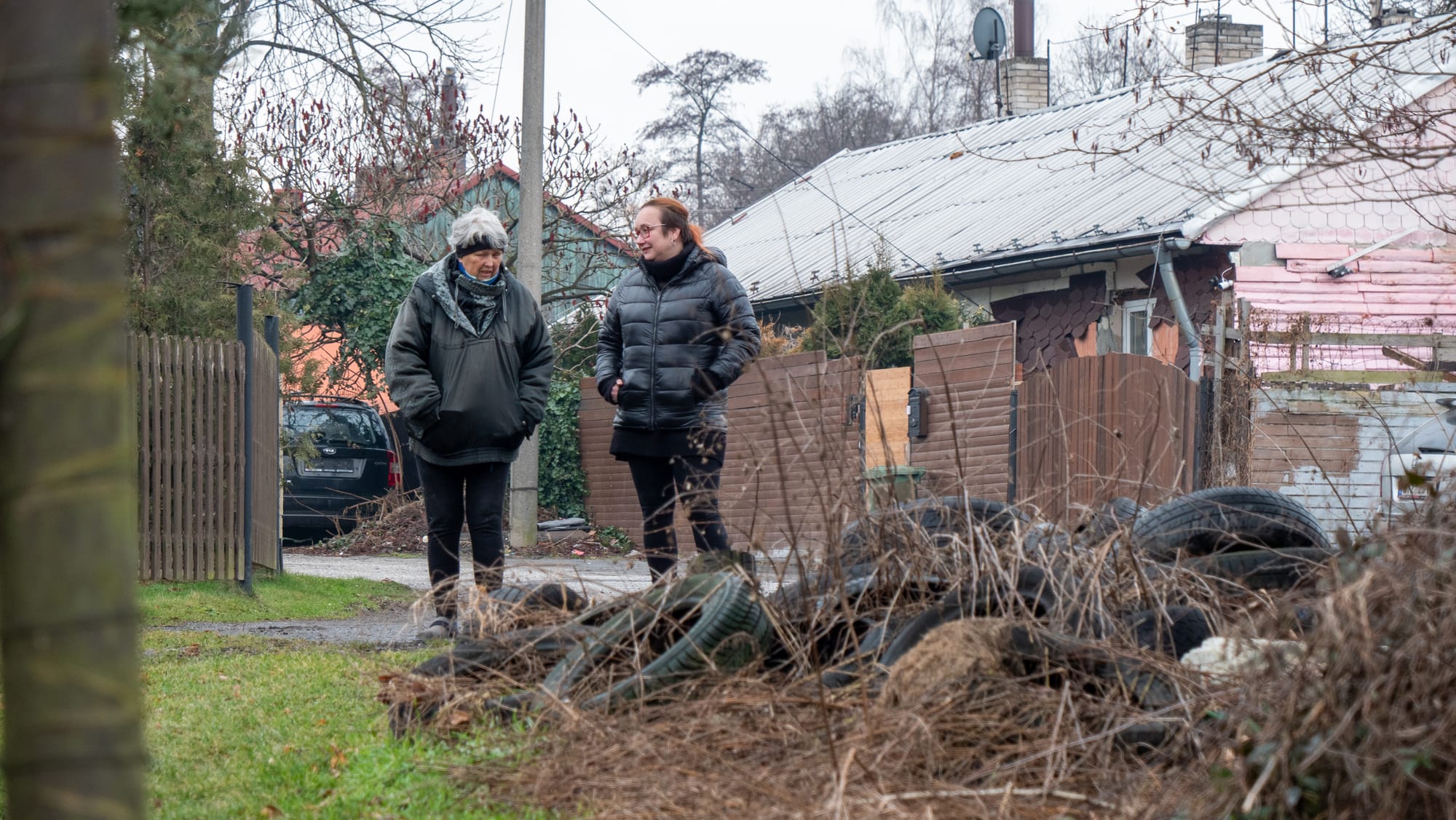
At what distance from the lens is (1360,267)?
52.6 ft

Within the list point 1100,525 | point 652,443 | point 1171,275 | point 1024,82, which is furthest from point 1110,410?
point 1024,82

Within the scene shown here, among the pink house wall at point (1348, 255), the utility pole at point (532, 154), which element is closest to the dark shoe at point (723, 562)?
the utility pole at point (532, 154)

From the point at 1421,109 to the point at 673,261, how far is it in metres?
3.16

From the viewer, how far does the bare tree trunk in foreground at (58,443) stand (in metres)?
1.21

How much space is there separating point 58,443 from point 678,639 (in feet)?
10.3

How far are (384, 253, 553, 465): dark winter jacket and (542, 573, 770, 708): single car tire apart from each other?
220cm

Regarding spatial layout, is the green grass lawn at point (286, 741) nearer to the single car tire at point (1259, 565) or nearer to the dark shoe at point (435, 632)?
the dark shoe at point (435, 632)

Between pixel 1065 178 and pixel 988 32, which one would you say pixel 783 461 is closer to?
pixel 1065 178

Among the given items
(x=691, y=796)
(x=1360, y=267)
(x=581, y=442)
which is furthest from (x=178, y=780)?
(x=1360, y=267)

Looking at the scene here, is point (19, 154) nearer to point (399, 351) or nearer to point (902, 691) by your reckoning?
point (902, 691)

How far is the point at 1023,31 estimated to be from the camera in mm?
29359

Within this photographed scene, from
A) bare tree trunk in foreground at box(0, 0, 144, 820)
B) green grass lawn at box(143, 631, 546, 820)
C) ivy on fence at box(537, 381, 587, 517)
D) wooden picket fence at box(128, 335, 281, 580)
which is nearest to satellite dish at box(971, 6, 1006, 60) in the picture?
ivy on fence at box(537, 381, 587, 517)

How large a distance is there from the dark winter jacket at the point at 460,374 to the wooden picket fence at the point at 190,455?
3373 mm

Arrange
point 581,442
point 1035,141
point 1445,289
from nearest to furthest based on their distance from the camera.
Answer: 1. point 1445,289
2. point 581,442
3. point 1035,141
